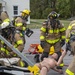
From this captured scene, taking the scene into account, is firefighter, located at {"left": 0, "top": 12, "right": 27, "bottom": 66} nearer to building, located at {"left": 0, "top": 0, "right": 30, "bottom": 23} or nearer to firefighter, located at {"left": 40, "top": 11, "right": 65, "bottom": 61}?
firefighter, located at {"left": 40, "top": 11, "right": 65, "bottom": 61}

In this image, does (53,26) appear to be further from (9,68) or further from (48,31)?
(9,68)

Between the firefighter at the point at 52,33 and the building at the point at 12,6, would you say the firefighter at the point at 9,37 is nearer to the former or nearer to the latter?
the firefighter at the point at 52,33

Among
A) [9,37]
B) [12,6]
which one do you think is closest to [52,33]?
[9,37]

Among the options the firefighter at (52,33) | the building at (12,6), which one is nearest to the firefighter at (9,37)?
the firefighter at (52,33)

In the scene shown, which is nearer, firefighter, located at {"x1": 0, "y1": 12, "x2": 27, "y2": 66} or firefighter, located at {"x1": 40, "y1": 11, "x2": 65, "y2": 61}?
firefighter, located at {"x1": 0, "y1": 12, "x2": 27, "y2": 66}

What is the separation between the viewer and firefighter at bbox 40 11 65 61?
9.28 metres

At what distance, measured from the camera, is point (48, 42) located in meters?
9.45

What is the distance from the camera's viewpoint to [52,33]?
30.7ft

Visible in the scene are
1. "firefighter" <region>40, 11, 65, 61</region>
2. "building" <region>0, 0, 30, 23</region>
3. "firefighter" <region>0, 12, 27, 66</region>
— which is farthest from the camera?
"building" <region>0, 0, 30, 23</region>

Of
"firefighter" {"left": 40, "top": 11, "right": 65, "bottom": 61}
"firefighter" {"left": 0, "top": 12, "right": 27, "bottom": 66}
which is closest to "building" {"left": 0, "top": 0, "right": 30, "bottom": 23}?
"firefighter" {"left": 40, "top": 11, "right": 65, "bottom": 61}

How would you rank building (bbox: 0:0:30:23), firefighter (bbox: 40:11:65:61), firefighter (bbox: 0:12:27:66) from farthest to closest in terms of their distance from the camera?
1. building (bbox: 0:0:30:23)
2. firefighter (bbox: 40:11:65:61)
3. firefighter (bbox: 0:12:27:66)

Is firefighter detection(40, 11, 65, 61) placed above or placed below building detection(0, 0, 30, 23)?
above

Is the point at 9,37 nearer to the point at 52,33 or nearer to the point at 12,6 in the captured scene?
the point at 52,33

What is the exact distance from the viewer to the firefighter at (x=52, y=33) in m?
9.28
